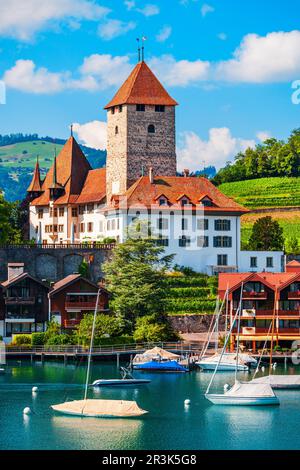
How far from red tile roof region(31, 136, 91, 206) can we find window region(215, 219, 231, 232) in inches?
638

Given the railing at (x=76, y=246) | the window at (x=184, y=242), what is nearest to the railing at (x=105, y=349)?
the railing at (x=76, y=246)

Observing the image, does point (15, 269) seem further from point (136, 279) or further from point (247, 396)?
point (247, 396)

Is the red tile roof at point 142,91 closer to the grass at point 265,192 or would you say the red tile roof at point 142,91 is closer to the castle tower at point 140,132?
the castle tower at point 140,132

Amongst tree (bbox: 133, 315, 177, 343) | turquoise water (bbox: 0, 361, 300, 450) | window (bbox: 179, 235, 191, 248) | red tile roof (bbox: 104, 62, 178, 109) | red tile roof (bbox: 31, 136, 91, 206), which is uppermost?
red tile roof (bbox: 104, 62, 178, 109)

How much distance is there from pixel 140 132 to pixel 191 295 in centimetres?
1816

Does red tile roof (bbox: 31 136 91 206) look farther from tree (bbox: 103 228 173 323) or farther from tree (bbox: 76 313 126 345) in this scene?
tree (bbox: 76 313 126 345)

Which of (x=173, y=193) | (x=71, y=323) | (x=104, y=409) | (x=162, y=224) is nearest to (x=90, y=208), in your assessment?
(x=173, y=193)

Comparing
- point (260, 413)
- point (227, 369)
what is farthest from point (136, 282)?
point (260, 413)

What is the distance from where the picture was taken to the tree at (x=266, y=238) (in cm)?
11094

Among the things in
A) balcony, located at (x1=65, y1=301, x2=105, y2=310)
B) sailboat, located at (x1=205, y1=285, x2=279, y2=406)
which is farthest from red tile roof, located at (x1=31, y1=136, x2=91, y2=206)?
sailboat, located at (x1=205, y1=285, x2=279, y2=406)

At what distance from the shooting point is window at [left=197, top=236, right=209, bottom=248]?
103312 mm

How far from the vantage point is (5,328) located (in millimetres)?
93750

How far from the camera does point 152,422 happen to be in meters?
64.6

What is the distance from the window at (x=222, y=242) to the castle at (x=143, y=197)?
0.27ft
